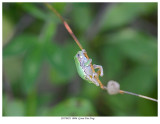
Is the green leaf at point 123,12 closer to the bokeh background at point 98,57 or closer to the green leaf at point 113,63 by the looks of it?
the bokeh background at point 98,57

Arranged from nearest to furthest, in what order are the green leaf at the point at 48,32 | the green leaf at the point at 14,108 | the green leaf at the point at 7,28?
the green leaf at the point at 48,32, the green leaf at the point at 14,108, the green leaf at the point at 7,28

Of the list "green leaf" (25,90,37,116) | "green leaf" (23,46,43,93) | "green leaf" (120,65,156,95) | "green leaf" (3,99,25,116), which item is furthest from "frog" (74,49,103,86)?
"green leaf" (120,65,156,95)

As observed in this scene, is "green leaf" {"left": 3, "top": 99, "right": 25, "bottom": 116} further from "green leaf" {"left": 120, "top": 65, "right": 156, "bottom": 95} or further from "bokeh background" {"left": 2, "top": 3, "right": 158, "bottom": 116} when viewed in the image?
"green leaf" {"left": 120, "top": 65, "right": 156, "bottom": 95}

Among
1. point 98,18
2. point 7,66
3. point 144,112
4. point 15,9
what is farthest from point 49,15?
point 144,112

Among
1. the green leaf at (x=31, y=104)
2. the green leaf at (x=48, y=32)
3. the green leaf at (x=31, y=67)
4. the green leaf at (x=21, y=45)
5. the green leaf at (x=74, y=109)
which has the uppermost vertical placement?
the green leaf at (x=48, y=32)

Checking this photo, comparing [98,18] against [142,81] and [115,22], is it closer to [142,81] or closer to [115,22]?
[115,22]

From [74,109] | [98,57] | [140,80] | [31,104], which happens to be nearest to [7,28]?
[31,104]

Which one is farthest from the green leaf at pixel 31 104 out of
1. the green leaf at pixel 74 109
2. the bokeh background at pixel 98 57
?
the green leaf at pixel 74 109
